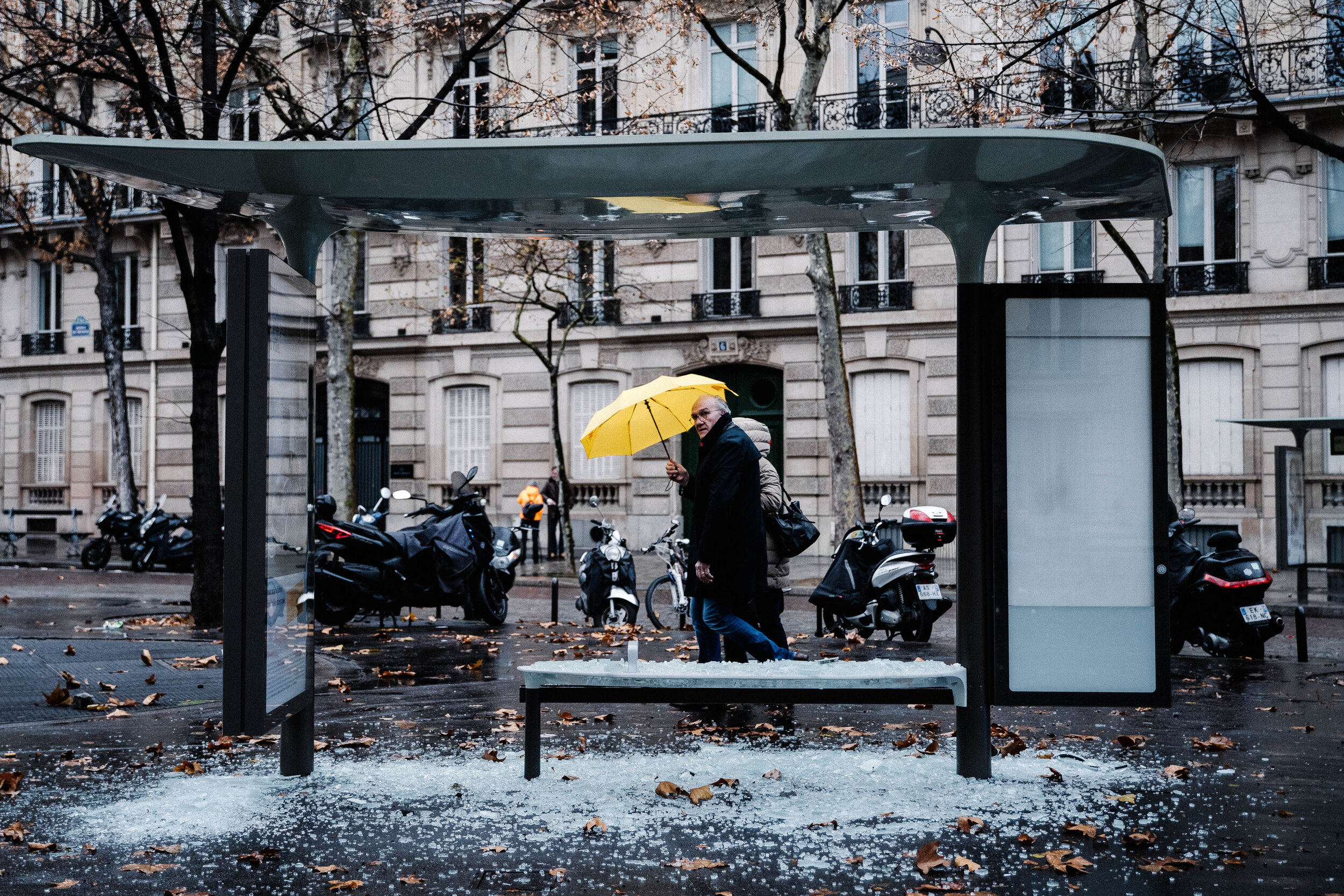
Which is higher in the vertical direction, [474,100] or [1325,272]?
[474,100]

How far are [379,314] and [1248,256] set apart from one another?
1770 centimetres

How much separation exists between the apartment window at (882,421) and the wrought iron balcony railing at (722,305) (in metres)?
2.63

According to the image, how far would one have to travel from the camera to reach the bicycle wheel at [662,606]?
41.9ft

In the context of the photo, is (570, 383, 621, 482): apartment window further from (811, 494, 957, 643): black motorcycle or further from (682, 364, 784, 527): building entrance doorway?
(811, 494, 957, 643): black motorcycle

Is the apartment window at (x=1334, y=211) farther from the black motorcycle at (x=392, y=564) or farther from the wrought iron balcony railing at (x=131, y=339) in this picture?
the wrought iron balcony railing at (x=131, y=339)

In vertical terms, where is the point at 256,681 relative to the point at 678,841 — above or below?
above

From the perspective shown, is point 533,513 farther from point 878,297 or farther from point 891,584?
point 878,297

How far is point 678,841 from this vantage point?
195 inches

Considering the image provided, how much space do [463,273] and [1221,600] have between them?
2059 centimetres

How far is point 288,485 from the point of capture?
18.9ft

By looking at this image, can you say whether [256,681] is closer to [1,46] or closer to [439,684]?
[439,684]

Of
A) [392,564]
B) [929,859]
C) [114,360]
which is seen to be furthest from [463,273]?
[929,859]

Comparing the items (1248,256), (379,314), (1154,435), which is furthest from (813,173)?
(379,314)

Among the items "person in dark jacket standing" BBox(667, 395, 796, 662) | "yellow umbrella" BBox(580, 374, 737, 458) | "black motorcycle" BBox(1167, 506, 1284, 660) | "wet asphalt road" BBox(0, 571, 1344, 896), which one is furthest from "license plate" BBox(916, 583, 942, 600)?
"person in dark jacket standing" BBox(667, 395, 796, 662)
